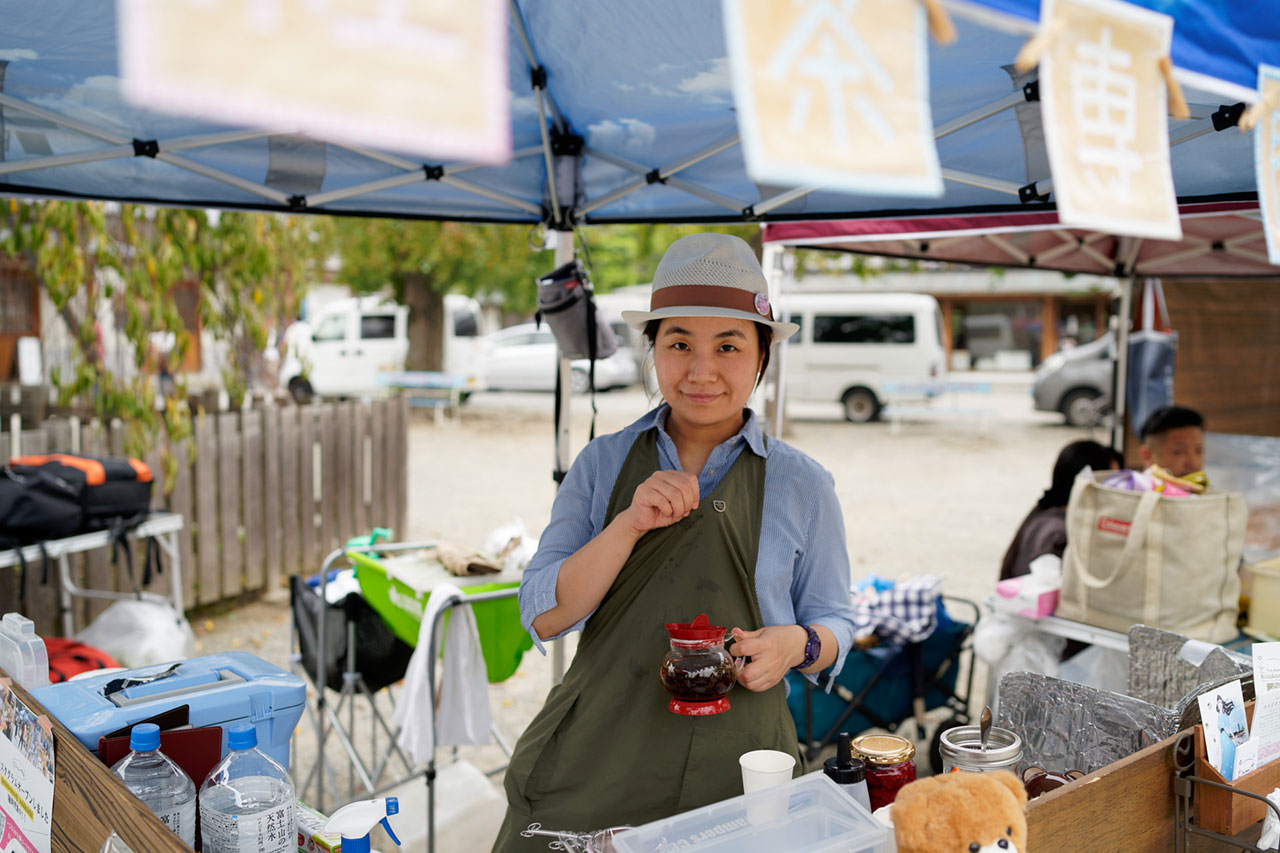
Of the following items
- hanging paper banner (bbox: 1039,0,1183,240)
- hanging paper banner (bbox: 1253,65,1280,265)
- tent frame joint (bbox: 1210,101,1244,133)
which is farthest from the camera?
tent frame joint (bbox: 1210,101,1244,133)

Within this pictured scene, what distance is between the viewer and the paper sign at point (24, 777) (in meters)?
1.63

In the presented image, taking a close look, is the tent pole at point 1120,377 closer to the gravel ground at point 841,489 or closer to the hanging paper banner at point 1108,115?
the gravel ground at point 841,489

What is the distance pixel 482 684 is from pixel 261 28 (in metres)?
2.72

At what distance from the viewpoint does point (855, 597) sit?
414cm

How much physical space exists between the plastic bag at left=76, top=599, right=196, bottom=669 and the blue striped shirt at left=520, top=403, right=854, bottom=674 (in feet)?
10.4

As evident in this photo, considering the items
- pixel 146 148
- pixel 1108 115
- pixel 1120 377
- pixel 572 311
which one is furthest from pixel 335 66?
pixel 1120 377

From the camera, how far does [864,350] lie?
1756 cm

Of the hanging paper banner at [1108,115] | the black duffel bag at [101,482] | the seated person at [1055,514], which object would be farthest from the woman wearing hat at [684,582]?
the black duffel bag at [101,482]

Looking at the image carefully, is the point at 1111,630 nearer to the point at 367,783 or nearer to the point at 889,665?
the point at 889,665

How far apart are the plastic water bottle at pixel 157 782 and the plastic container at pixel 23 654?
0.53 meters

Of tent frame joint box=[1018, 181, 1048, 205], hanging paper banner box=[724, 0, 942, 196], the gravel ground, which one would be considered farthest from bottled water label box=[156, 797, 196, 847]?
tent frame joint box=[1018, 181, 1048, 205]

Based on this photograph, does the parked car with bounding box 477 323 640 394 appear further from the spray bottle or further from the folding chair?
the spray bottle

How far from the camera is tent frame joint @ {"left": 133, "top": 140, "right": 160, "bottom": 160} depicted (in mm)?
2891

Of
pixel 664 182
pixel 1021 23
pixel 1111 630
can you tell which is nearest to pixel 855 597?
pixel 1111 630
